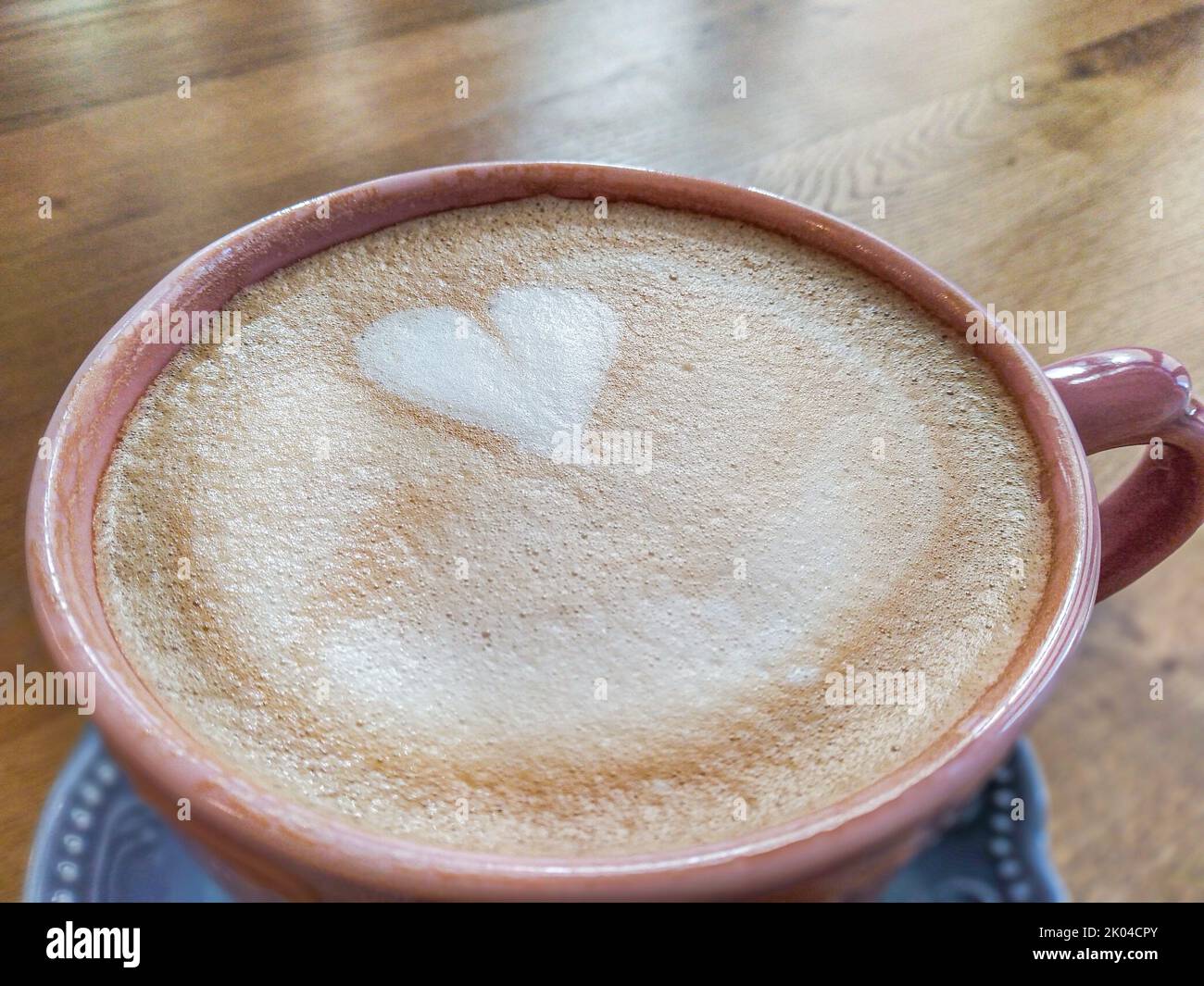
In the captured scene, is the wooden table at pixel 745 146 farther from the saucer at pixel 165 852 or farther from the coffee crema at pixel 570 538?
the coffee crema at pixel 570 538

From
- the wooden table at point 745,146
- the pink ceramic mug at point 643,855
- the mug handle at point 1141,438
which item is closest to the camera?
the pink ceramic mug at point 643,855

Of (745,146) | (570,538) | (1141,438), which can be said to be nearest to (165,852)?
(570,538)

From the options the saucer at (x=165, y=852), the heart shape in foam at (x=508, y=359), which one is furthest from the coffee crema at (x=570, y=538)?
the saucer at (x=165, y=852)

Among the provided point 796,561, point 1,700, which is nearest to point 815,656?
point 796,561

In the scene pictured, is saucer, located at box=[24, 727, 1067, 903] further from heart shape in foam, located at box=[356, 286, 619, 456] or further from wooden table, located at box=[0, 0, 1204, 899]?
heart shape in foam, located at box=[356, 286, 619, 456]

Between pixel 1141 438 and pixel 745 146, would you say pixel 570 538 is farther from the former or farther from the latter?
pixel 745 146

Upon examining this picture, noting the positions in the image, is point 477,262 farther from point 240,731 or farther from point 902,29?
point 902,29

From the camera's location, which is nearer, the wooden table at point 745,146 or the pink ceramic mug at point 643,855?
the pink ceramic mug at point 643,855
